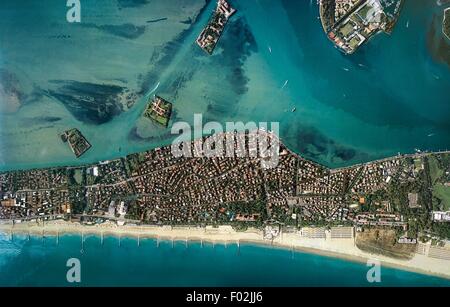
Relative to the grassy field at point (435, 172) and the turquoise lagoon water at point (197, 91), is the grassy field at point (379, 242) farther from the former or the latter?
the grassy field at point (435, 172)

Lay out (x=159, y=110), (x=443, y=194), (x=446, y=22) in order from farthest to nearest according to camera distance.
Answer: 1. (x=446, y=22)
2. (x=159, y=110)
3. (x=443, y=194)

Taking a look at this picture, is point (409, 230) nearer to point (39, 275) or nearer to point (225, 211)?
point (225, 211)

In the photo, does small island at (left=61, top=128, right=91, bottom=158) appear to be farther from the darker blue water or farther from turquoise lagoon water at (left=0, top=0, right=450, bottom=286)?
the darker blue water

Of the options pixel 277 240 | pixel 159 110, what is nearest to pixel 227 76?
pixel 159 110

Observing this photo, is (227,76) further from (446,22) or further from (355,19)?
(446,22)

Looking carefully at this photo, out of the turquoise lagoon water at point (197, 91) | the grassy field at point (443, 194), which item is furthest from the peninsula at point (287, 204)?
the turquoise lagoon water at point (197, 91)
